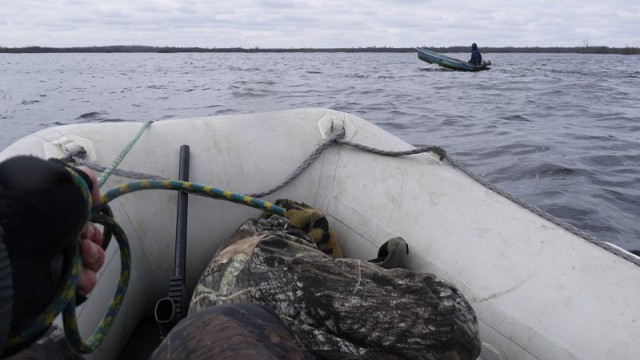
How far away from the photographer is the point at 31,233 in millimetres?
813

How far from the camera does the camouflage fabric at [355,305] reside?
136cm

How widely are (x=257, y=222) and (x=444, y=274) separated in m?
0.82

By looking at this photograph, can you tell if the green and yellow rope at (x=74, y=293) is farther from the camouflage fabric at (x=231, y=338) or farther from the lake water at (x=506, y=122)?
the lake water at (x=506, y=122)

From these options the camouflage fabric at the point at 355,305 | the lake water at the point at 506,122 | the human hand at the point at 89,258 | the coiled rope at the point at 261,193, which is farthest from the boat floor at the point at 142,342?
the lake water at the point at 506,122

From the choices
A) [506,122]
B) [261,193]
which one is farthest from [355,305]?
[506,122]

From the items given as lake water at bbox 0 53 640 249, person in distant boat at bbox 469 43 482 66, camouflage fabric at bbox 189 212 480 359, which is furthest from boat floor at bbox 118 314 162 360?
person in distant boat at bbox 469 43 482 66

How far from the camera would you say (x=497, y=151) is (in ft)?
20.4

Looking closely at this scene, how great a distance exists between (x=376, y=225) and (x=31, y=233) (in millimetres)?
1702

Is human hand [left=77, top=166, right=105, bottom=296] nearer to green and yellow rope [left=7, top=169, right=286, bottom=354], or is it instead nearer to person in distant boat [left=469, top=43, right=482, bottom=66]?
green and yellow rope [left=7, top=169, right=286, bottom=354]

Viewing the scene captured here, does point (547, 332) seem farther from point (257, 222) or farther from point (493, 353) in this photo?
point (257, 222)

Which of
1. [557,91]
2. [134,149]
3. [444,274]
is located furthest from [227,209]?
[557,91]

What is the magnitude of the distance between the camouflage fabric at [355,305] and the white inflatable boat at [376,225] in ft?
1.48

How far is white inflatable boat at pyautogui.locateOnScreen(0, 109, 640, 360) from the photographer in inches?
68.5

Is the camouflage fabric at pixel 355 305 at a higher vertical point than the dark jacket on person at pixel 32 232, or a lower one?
lower
